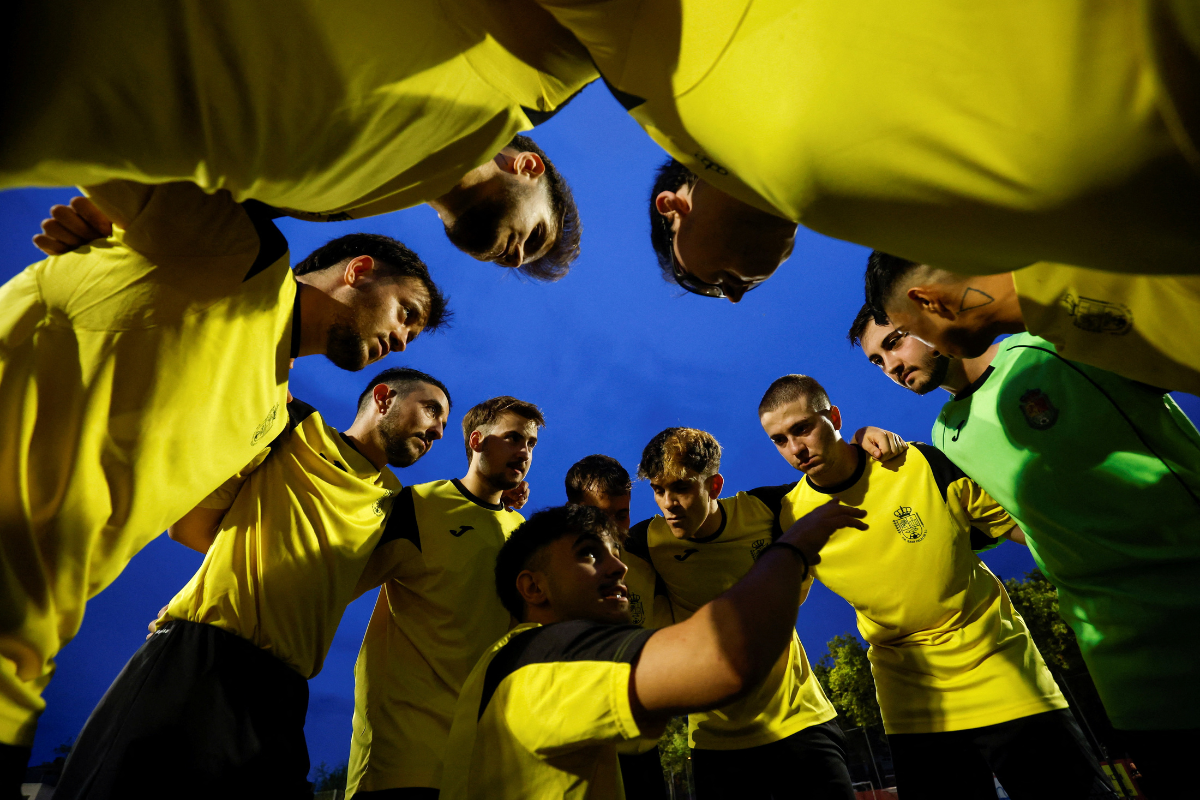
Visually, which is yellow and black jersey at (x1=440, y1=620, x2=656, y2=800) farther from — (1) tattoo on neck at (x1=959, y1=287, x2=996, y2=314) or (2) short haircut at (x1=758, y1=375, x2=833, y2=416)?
(2) short haircut at (x1=758, y1=375, x2=833, y2=416)

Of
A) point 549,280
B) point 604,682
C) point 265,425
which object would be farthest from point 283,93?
point 549,280

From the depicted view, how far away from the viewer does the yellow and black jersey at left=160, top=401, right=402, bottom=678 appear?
103 inches

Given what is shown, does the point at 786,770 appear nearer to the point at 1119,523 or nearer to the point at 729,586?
the point at 729,586

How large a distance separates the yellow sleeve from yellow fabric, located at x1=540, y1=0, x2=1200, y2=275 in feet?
11.5

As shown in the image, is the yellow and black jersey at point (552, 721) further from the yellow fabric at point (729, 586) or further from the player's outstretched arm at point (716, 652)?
the yellow fabric at point (729, 586)

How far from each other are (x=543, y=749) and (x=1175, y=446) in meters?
2.69

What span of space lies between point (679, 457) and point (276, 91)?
12.9 ft

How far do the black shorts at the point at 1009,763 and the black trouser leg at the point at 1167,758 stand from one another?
32.0 inches

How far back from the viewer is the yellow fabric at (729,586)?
3.86 meters

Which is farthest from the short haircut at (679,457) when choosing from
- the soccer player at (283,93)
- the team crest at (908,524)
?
the soccer player at (283,93)

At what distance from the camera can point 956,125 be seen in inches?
30.5

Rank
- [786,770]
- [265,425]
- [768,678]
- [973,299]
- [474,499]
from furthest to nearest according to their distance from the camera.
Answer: [474,499]
[786,770]
[768,678]
[973,299]
[265,425]

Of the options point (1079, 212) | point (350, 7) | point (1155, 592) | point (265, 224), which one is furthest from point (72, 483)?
point (1155, 592)

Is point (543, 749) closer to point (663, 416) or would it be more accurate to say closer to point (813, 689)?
point (813, 689)
